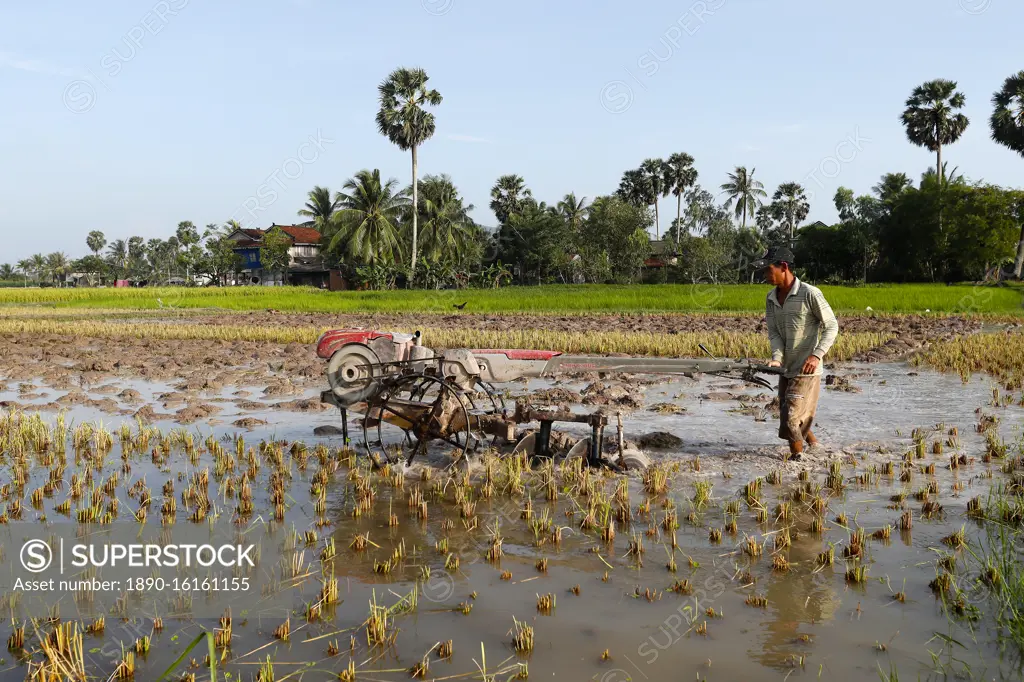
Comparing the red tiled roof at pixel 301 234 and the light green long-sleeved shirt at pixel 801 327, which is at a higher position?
the red tiled roof at pixel 301 234

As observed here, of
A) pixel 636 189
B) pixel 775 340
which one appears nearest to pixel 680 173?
pixel 636 189

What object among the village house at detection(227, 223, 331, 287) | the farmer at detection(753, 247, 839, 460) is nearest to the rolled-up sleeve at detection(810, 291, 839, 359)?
the farmer at detection(753, 247, 839, 460)

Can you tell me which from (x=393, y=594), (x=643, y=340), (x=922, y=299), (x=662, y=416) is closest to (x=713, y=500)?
(x=393, y=594)

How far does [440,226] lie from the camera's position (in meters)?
42.3

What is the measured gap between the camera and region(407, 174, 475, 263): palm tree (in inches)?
1654

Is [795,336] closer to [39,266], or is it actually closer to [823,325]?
[823,325]

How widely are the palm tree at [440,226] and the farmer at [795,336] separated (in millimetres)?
35468

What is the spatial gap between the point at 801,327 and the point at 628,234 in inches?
1421

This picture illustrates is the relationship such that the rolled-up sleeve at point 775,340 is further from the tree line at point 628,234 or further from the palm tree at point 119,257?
the palm tree at point 119,257

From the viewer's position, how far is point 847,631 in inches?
126

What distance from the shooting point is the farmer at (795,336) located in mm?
5617

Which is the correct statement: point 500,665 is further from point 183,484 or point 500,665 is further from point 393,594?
point 183,484

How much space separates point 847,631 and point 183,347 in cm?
1443

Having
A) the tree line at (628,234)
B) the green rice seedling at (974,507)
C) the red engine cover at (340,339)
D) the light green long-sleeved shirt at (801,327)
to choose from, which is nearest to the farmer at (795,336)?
the light green long-sleeved shirt at (801,327)
